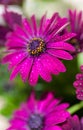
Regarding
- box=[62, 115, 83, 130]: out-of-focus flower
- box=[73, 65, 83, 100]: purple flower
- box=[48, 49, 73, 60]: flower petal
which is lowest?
box=[62, 115, 83, 130]: out-of-focus flower

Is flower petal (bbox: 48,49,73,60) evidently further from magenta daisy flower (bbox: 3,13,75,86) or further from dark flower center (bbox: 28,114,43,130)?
dark flower center (bbox: 28,114,43,130)

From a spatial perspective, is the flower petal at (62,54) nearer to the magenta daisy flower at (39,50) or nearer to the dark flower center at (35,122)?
the magenta daisy flower at (39,50)

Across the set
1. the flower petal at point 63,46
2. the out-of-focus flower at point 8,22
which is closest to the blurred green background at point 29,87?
the out-of-focus flower at point 8,22

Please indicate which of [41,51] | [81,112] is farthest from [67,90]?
[41,51]

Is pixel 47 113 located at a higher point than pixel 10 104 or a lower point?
lower

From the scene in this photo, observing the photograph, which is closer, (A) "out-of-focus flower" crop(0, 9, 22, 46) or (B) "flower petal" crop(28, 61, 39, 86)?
(B) "flower petal" crop(28, 61, 39, 86)

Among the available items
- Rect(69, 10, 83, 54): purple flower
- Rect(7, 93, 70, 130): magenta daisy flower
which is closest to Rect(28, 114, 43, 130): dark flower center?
Rect(7, 93, 70, 130): magenta daisy flower

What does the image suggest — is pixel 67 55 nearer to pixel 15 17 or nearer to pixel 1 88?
pixel 15 17

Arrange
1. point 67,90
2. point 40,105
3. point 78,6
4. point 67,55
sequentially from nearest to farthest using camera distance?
point 67,55 < point 40,105 < point 67,90 < point 78,6
